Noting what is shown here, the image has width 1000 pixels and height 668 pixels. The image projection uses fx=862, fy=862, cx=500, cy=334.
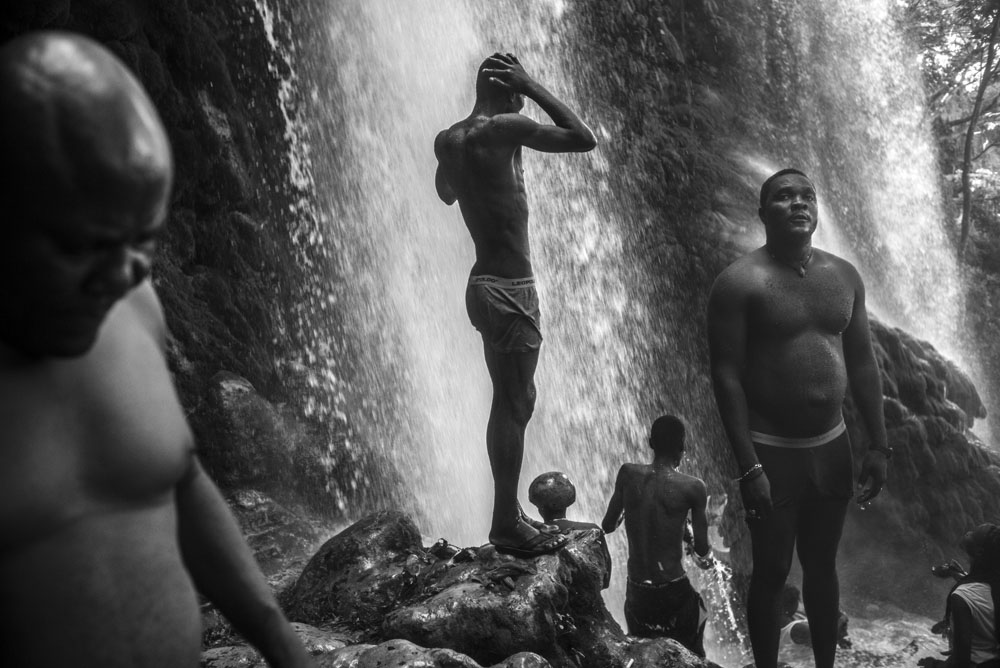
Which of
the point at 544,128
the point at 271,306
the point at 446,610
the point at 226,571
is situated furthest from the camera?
the point at 271,306

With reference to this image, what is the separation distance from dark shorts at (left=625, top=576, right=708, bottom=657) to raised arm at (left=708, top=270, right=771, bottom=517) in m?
1.06

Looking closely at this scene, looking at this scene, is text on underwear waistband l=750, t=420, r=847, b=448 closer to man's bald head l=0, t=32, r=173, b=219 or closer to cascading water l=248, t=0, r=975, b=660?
man's bald head l=0, t=32, r=173, b=219

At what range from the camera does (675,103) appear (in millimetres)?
12516

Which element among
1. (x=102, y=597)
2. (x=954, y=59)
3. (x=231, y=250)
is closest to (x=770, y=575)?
(x=102, y=597)

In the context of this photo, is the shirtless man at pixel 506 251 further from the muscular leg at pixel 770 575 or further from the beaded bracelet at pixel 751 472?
the muscular leg at pixel 770 575

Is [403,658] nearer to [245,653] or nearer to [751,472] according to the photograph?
[245,653]

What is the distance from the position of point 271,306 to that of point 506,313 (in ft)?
17.0

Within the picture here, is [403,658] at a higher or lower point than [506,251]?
lower

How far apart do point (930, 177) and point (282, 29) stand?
12.2 meters

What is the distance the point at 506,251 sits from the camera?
12.3ft

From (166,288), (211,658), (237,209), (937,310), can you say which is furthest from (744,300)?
(937,310)

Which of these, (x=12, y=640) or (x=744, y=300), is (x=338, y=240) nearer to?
(x=744, y=300)

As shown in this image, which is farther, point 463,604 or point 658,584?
point 658,584

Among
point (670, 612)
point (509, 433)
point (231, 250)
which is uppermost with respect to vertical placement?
point (231, 250)
